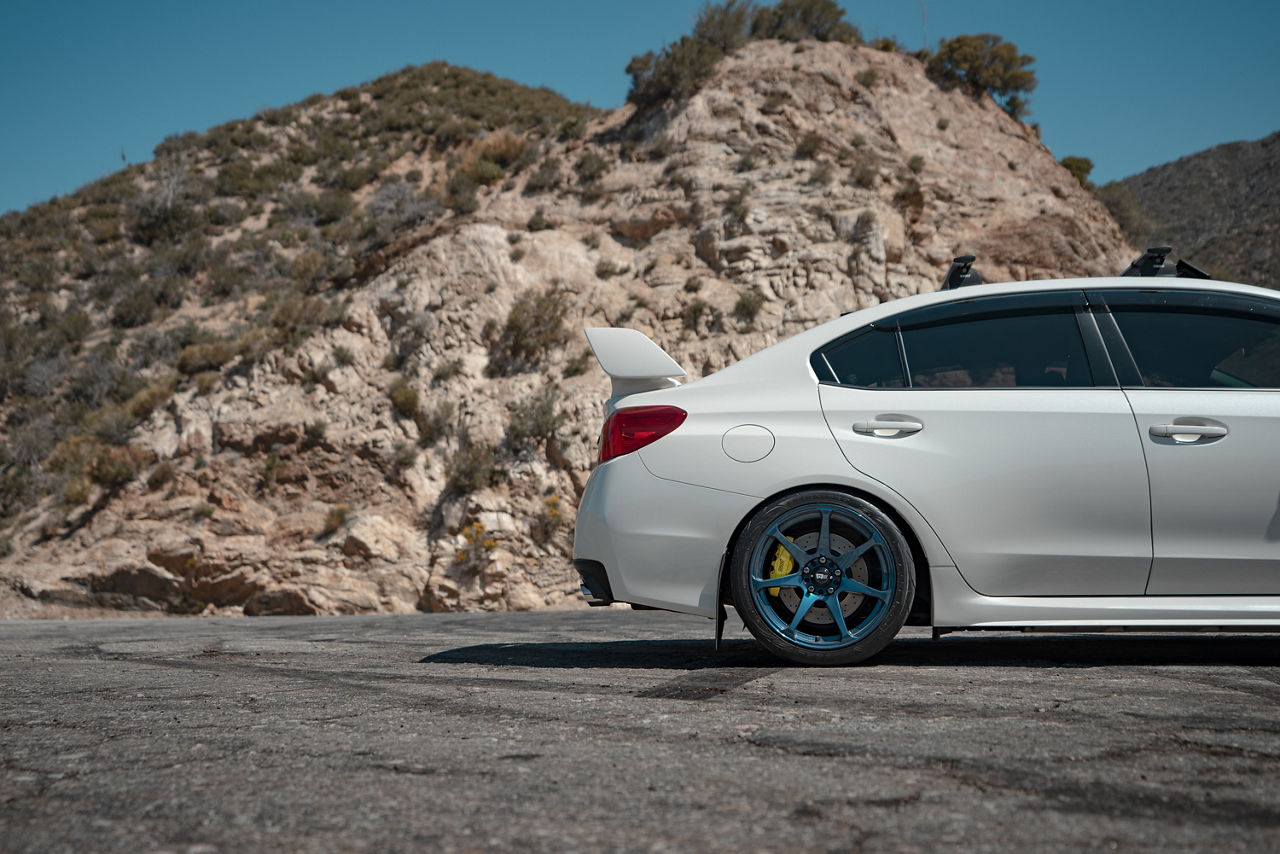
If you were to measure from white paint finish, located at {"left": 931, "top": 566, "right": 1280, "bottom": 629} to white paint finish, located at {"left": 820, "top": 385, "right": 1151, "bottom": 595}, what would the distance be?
0.05 meters

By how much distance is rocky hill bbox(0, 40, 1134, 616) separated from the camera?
48.4 feet

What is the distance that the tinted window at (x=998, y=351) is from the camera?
426 centimetres

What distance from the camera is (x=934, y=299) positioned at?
439 centimetres

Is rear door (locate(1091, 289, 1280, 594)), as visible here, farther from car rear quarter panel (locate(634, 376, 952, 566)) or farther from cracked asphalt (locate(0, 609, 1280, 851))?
car rear quarter panel (locate(634, 376, 952, 566))

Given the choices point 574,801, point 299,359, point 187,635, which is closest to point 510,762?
point 574,801

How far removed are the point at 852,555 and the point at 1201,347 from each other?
1874mm

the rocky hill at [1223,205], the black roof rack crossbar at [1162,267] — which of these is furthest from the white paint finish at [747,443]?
the rocky hill at [1223,205]

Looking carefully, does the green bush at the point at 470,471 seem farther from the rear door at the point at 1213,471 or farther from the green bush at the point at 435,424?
the rear door at the point at 1213,471

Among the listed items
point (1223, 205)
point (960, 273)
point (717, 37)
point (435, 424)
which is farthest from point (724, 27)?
point (1223, 205)

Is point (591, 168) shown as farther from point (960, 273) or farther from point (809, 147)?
point (960, 273)

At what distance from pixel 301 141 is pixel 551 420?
23.5m

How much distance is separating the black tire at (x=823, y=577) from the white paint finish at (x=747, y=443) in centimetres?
24

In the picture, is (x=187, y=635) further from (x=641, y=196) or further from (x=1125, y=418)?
(x=641, y=196)

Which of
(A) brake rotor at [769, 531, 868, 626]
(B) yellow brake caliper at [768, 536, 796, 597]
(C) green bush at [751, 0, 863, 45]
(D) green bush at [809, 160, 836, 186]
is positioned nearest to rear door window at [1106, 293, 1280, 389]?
(A) brake rotor at [769, 531, 868, 626]
